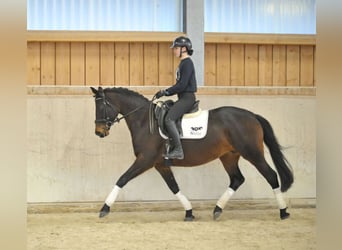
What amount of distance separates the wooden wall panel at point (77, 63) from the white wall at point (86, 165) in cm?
92

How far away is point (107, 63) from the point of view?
283 inches

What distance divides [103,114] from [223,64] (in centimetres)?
240

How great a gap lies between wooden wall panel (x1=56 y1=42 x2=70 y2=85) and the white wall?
925 millimetres

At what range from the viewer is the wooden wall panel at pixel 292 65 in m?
7.48

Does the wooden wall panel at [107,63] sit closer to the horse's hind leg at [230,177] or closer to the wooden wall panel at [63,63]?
the wooden wall panel at [63,63]

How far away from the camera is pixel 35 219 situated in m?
5.84

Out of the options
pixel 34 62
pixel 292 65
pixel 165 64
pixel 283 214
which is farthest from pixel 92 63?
pixel 283 214

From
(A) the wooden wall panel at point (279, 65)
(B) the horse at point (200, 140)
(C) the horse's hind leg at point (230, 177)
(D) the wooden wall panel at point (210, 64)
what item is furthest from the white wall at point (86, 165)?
(A) the wooden wall panel at point (279, 65)

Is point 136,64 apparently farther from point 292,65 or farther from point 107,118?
point 292,65

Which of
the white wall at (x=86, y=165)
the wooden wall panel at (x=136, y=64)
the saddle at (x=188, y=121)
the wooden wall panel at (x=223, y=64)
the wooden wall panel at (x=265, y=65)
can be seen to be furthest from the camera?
the wooden wall panel at (x=265, y=65)
